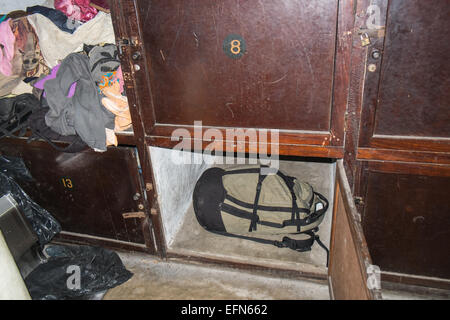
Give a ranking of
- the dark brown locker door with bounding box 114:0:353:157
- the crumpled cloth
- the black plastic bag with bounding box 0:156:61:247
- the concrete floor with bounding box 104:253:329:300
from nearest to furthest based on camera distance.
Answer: the dark brown locker door with bounding box 114:0:353:157, the concrete floor with bounding box 104:253:329:300, the crumpled cloth, the black plastic bag with bounding box 0:156:61:247

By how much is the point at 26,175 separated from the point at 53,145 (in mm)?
434

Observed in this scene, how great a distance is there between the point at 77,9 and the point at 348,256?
1.88 m

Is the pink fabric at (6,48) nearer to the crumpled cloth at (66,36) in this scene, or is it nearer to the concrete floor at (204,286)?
the crumpled cloth at (66,36)

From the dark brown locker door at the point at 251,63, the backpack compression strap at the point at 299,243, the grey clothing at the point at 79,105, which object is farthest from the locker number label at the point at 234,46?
the backpack compression strap at the point at 299,243

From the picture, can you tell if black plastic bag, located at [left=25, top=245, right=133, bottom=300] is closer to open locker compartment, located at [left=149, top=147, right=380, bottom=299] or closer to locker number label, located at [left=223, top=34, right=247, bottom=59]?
open locker compartment, located at [left=149, top=147, right=380, bottom=299]

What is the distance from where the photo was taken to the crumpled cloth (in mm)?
1741

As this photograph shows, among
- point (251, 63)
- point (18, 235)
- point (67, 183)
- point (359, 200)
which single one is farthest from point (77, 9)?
point (359, 200)

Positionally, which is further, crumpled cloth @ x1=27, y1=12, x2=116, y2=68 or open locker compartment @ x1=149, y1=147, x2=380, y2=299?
crumpled cloth @ x1=27, y1=12, x2=116, y2=68

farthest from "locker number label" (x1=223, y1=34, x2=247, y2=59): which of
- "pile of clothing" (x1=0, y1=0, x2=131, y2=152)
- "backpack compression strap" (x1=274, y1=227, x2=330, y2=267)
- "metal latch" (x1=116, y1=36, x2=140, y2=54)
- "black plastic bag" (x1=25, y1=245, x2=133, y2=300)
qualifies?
"black plastic bag" (x1=25, y1=245, x2=133, y2=300)

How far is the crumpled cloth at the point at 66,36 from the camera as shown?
5.71 feet

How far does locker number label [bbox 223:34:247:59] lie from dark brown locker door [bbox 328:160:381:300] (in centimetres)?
64

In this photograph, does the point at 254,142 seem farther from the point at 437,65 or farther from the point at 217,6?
the point at 437,65

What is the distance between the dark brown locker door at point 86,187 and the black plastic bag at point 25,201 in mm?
32
